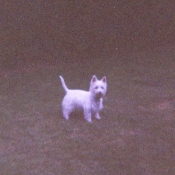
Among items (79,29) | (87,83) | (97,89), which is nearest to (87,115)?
(97,89)

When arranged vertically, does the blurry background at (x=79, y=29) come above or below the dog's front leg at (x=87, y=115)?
above

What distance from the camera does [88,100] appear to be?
21.4ft

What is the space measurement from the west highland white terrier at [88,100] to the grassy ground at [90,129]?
0.68ft

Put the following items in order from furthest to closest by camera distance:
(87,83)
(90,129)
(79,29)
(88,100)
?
1. (79,29)
2. (87,83)
3. (88,100)
4. (90,129)

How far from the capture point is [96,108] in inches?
262

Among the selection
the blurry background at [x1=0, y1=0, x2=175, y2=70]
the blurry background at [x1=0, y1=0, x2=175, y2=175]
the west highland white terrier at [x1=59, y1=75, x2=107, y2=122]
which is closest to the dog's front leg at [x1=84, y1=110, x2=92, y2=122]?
the west highland white terrier at [x1=59, y1=75, x2=107, y2=122]

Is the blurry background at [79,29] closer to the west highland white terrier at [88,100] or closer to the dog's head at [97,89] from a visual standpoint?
the west highland white terrier at [88,100]

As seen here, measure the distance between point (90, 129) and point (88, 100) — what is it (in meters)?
0.52

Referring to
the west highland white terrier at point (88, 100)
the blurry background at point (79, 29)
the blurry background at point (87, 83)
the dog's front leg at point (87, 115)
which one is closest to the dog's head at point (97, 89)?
the west highland white terrier at point (88, 100)

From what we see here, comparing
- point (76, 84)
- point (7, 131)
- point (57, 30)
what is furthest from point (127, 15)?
point (7, 131)

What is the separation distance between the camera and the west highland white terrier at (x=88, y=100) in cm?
643

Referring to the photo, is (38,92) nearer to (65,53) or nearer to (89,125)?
(89,125)

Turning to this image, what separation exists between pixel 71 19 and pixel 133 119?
272 inches

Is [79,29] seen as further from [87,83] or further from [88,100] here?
[88,100]
